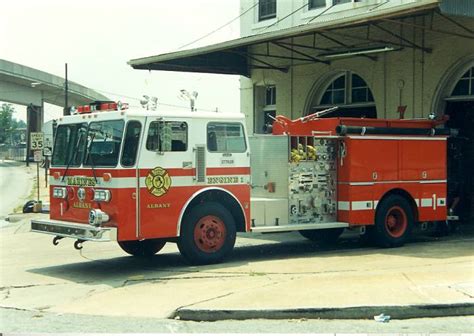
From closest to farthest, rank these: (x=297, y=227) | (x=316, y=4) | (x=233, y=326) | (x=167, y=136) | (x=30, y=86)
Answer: (x=233, y=326) < (x=167, y=136) < (x=297, y=227) < (x=316, y=4) < (x=30, y=86)

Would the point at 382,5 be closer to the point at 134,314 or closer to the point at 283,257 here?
the point at 283,257

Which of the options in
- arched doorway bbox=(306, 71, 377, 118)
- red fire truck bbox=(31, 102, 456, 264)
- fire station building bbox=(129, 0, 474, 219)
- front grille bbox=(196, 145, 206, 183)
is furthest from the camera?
arched doorway bbox=(306, 71, 377, 118)

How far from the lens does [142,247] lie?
13000 millimetres

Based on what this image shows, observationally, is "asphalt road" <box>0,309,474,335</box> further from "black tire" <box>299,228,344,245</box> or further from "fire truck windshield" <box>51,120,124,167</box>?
"black tire" <box>299,228,344,245</box>

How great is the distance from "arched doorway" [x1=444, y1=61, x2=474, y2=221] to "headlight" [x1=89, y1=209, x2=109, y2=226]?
332 inches

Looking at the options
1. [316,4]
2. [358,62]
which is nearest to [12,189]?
[316,4]

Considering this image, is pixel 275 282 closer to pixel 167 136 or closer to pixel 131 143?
pixel 167 136

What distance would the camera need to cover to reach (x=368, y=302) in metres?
8.37

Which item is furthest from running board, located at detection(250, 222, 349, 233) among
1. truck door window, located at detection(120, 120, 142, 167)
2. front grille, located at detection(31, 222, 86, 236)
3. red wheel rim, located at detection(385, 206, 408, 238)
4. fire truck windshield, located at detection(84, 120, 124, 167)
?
front grille, located at detection(31, 222, 86, 236)

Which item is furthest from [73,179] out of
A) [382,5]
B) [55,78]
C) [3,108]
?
[3,108]

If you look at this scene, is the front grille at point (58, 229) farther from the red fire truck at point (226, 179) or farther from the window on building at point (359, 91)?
the window on building at point (359, 91)

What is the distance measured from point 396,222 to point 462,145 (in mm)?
4740

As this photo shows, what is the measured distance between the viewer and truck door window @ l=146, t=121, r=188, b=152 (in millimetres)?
11094

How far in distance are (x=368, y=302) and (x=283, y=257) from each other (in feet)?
14.5
